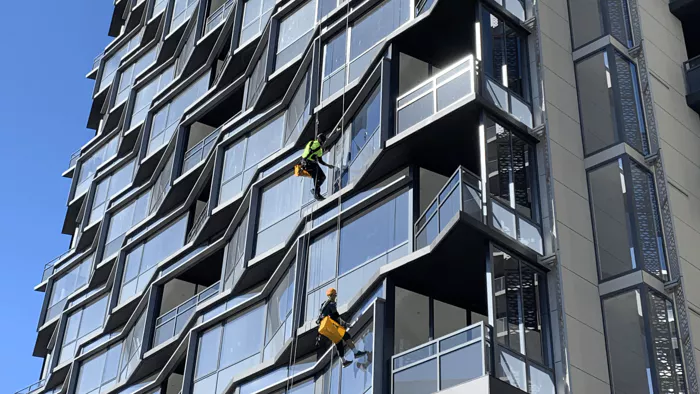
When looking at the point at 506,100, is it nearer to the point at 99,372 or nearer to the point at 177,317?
the point at 177,317

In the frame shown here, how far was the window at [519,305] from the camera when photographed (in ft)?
70.3

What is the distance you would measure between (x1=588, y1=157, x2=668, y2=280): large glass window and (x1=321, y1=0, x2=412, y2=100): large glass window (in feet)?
21.7

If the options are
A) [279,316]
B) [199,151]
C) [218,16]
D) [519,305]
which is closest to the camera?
[519,305]

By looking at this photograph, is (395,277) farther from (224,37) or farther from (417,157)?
(224,37)

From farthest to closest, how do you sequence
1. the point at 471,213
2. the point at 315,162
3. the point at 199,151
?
1. the point at 199,151
2. the point at 315,162
3. the point at 471,213

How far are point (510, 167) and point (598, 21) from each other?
6.15 m

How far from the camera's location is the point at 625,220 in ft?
80.0

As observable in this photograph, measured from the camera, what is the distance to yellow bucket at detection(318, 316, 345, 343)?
2302 centimetres

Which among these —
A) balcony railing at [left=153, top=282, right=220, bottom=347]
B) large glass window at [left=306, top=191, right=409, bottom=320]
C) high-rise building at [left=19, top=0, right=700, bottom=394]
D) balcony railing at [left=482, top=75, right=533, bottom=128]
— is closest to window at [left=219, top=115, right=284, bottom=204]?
high-rise building at [left=19, top=0, right=700, bottom=394]

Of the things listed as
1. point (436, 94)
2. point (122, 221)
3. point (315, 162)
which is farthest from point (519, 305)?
point (122, 221)

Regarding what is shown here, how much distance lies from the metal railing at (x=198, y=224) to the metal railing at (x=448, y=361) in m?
14.6

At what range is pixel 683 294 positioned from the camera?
23906 millimetres

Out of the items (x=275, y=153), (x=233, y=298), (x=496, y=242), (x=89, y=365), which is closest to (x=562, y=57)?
(x=496, y=242)

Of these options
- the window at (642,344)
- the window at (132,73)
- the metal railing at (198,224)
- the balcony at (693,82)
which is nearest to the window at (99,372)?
the metal railing at (198,224)
